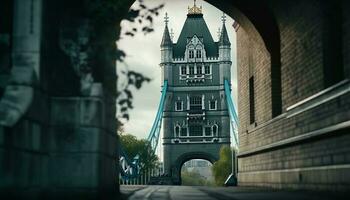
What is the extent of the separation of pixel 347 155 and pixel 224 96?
8644cm

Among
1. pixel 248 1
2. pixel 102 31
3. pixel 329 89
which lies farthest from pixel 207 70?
pixel 102 31

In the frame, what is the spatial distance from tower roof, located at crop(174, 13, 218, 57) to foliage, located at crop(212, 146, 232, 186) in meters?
25.0

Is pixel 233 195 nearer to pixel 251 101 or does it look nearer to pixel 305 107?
pixel 305 107

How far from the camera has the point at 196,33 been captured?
11000 cm

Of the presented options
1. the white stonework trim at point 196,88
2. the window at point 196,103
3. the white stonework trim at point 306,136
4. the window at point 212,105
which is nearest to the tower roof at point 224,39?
the white stonework trim at point 196,88

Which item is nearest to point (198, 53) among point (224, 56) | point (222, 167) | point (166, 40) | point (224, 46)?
point (224, 56)

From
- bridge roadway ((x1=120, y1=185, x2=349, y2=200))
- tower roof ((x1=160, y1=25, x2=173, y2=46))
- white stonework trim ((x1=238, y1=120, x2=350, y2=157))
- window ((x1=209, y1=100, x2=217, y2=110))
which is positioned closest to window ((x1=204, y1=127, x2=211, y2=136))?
window ((x1=209, y1=100, x2=217, y2=110))

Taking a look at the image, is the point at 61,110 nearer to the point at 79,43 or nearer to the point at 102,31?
the point at 79,43

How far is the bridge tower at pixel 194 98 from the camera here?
9306 cm

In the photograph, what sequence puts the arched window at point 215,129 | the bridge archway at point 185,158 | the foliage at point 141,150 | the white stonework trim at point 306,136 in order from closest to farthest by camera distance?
the white stonework trim at point 306,136 < the foliage at point 141,150 < the bridge archway at point 185,158 < the arched window at point 215,129

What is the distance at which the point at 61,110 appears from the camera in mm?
9883

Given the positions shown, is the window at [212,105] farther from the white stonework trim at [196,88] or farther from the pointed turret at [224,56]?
the pointed turret at [224,56]

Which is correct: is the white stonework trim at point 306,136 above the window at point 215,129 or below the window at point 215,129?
below

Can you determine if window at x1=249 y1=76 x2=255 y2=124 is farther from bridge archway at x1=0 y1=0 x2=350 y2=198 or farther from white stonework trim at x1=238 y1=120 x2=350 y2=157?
bridge archway at x1=0 y1=0 x2=350 y2=198
